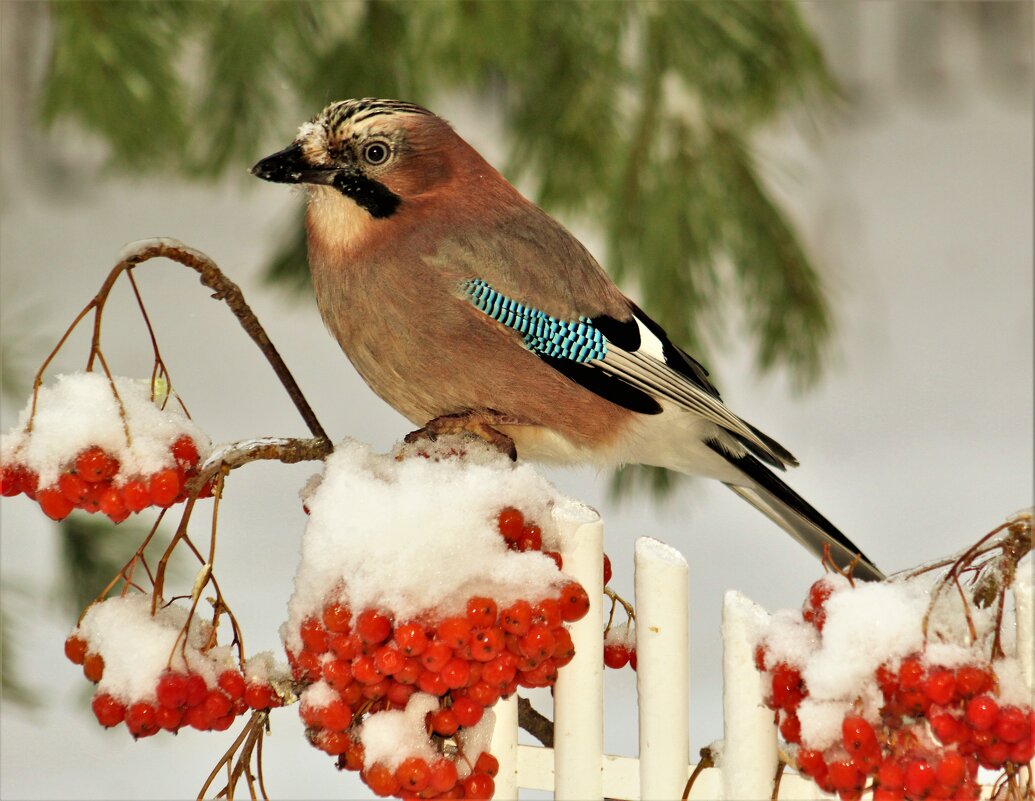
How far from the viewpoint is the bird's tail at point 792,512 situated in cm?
123

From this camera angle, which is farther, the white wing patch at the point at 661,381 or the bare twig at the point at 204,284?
the white wing patch at the point at 661,381

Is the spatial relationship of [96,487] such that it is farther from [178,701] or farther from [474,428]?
[474,428]

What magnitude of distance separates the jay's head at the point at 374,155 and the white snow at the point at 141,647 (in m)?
0.35

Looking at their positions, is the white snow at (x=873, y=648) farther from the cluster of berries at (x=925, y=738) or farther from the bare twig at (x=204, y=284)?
the bare twig at (x=204, y=284)

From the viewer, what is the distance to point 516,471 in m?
0.94

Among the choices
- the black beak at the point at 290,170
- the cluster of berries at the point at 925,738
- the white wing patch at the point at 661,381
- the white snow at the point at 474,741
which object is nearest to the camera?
the cluster of berries at the point at 925,738

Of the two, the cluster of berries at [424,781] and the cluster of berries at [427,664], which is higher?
the cluster of berries at [427,664]

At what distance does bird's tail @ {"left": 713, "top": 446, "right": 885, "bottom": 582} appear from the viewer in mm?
1230

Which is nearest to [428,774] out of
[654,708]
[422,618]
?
[422,618]

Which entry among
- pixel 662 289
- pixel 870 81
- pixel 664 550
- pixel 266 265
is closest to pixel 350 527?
pixel 664 550

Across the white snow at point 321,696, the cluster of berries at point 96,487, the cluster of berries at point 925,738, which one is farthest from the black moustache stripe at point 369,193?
the cluster of berries at point 925,738

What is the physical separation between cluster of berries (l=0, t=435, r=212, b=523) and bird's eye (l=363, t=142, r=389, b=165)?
0.34 meters

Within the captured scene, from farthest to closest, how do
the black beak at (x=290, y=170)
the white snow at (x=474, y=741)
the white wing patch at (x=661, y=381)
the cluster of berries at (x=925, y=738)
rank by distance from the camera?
1. the white wing patch at (x=661, y=381)
2. the black beak at (x=290, y=170)
3. the white snow at (x=474, y=741)
4. the cluster of berries at (x=925, y=738)

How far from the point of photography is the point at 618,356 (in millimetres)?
1133
